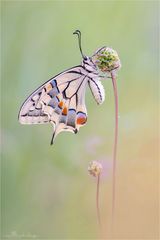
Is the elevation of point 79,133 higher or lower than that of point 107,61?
lower

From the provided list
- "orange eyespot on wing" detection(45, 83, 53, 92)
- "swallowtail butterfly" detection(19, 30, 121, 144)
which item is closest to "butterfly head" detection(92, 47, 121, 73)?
"swallowtail butterfly" detection(19, 30, 121, 144)

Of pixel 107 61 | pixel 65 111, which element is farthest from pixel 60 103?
pixel 107 61

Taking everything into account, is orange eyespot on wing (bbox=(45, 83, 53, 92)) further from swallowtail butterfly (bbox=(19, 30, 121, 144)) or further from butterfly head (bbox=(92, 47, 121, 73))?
butterfly head (bbox=(92, 47, 121, 73))

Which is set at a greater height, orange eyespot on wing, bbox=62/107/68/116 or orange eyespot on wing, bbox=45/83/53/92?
Answer: orange eyespot on wing, bbox=45/83/53/92

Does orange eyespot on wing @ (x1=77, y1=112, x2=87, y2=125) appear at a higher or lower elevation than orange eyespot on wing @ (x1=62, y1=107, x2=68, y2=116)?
lower

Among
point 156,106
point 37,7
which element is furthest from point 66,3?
point 156,106

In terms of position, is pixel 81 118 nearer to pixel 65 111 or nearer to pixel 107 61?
pixel 65 111

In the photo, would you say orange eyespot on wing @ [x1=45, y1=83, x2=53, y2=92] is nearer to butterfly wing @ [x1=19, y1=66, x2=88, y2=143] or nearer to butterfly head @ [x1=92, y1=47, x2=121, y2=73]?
butterfly wing @ [x1=19, y1=66, x2=88, y2=143]
